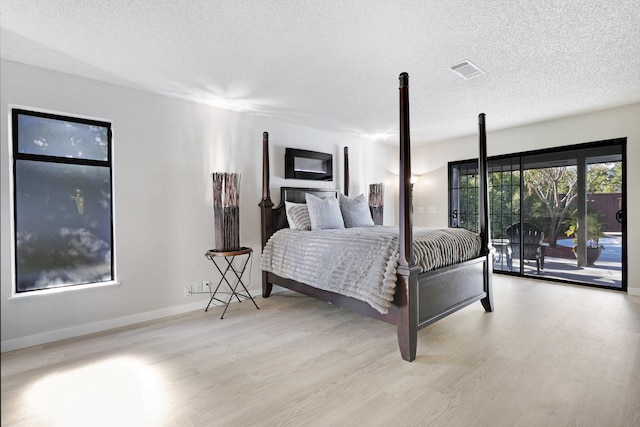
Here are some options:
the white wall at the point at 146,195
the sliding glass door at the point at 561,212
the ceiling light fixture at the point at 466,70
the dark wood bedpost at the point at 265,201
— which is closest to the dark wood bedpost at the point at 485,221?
the ceiling light fixture at the point at 466,70

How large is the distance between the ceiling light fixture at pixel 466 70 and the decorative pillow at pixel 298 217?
218 cm

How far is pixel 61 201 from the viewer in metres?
3.04

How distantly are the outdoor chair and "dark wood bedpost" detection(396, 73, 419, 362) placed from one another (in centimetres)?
355

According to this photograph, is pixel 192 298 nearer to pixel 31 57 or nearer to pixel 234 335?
pixel 234 335

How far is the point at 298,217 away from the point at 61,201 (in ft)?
7.74

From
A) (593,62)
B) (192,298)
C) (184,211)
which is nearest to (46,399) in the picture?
(192,298)

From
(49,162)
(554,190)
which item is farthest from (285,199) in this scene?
(554,190)

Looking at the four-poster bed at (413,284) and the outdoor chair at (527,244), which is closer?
the four-poster bed at (413,284)

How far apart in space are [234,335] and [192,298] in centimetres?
102

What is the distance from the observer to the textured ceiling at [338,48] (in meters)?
2.12

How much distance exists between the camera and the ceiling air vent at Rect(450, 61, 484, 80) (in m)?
2.87

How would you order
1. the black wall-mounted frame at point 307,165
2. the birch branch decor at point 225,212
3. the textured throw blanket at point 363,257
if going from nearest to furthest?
the textured throw blanket at point 363,257
the birch branch decor at point 225,212
the black wall-mounted frame at point 307,165

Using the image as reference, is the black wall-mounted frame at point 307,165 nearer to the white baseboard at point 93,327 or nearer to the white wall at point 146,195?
the white wall at point 146,195

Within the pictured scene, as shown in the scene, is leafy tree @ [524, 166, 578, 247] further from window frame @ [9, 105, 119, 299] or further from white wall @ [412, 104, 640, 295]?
window frame @ [9, 105, 119, 299]
